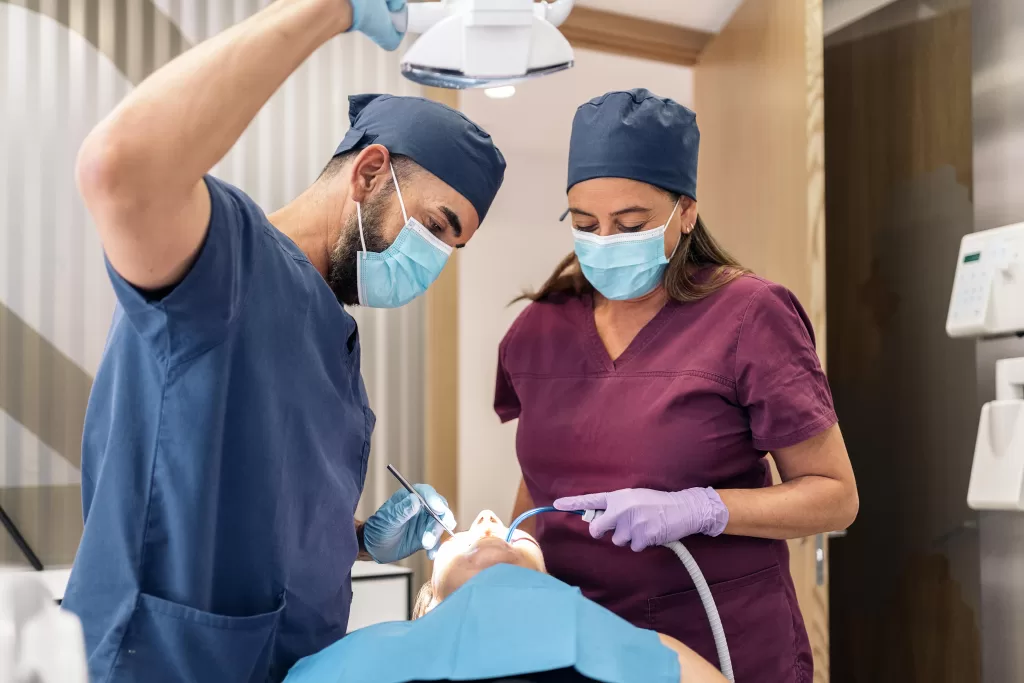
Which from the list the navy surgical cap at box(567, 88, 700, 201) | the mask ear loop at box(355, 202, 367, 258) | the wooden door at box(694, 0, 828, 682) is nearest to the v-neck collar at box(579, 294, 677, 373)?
the navy surgical cap at box(567, 88, 700, 201)

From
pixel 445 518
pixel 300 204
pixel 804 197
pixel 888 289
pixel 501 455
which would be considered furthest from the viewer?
pixel 501 455

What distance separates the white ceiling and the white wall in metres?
0.14

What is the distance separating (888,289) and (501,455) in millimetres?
1167

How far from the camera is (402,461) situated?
2.59m

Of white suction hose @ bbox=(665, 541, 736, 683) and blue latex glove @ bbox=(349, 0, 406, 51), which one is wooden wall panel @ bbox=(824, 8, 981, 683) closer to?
white suction hose @ bbox=(665, 541, 736, 683)

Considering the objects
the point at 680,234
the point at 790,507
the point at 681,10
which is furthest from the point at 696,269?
the point at 681,10

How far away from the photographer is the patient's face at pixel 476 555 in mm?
1357

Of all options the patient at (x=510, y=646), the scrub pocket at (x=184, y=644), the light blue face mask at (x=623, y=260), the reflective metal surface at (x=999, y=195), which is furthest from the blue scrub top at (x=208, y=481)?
the reflective metal surface at (x=999, y=195)

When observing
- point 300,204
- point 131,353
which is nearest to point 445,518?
point 300,204

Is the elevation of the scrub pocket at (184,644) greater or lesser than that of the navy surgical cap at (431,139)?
lesser

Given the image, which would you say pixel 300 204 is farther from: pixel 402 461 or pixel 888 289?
pixel 888 289

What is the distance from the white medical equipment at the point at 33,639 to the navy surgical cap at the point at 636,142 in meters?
1.18

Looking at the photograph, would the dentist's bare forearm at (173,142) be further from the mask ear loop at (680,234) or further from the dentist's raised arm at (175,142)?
the mask ear loop at (680,234)

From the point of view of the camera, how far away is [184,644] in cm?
96
